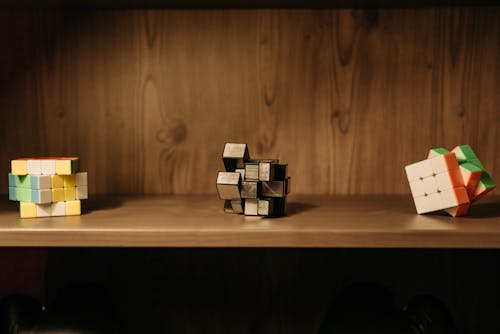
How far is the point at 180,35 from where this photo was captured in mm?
1098

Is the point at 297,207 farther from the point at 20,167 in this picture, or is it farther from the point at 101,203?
the point at 20,167

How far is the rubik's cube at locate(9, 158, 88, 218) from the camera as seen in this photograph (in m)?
0.80

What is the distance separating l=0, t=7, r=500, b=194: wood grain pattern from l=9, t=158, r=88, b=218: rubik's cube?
298 millimetres

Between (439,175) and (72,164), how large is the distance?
657 mm

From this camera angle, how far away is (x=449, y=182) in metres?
0.80

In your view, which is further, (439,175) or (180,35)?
(180,35)

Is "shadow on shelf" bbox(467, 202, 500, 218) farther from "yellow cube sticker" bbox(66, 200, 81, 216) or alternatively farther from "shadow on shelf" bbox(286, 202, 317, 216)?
"yellow cube sticker" bbox(66, 200, 81, 216)

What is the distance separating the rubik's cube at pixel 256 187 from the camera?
81 cm

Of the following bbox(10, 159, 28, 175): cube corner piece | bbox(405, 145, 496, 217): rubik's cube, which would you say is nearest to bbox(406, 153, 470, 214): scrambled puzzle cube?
bbox(405, 145, 496, 217): rubik's cube

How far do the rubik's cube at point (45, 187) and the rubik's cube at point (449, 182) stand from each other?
621 mm

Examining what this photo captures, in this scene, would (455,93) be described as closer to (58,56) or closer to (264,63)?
(264,63)
